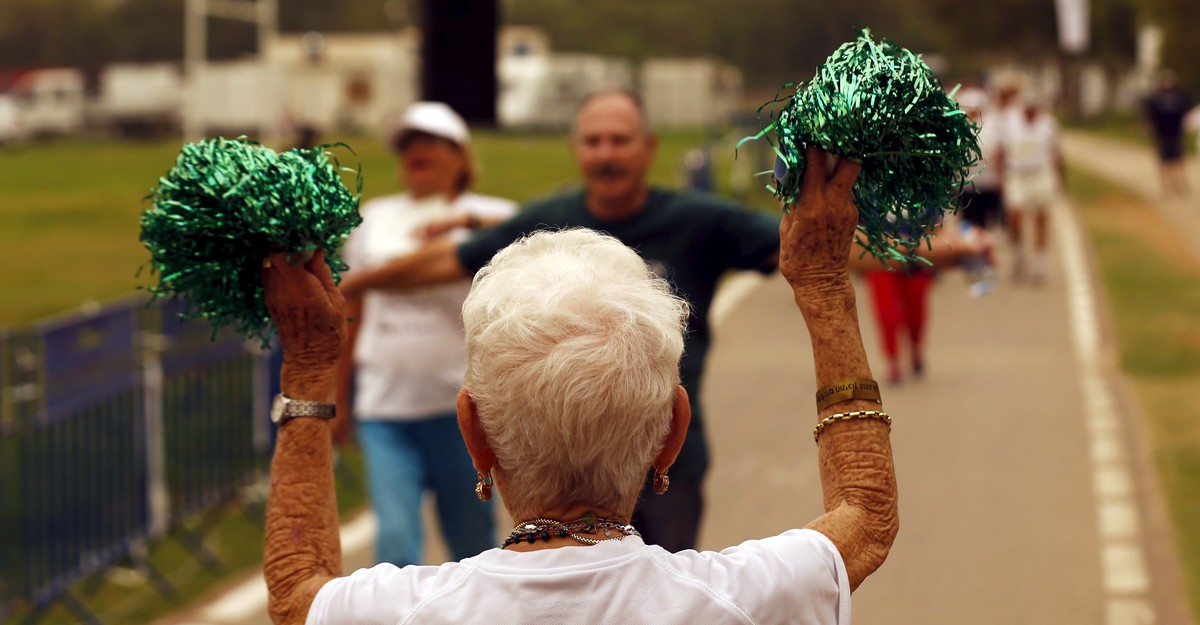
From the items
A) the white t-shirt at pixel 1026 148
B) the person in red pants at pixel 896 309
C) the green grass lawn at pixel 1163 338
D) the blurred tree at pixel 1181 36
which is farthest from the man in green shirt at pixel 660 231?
the blurred tree at pixel 1181 36

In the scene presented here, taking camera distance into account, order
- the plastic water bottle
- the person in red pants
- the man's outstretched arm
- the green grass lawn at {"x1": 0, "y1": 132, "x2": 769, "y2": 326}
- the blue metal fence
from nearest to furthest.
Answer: the plastic water bottle < the man's outstretched arm < the blue metal fence < the person in red pants < the green grass lawn at {"x1": 0, "y1": 132, "x2": 769, "y2": 326}

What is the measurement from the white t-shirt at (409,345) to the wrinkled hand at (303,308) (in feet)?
9.48

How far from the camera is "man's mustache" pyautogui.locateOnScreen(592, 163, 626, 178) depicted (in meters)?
4.63

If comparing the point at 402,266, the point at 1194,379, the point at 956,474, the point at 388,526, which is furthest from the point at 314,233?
the point at 1194,379

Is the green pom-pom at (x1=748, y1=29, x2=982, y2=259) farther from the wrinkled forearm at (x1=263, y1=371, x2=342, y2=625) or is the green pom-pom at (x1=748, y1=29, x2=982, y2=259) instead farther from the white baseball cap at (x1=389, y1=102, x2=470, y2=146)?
the white baseball cap at (x1=389, y1=102, x2=470, y2=146)

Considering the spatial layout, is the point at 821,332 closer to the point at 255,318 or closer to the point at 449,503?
the point at 255,318

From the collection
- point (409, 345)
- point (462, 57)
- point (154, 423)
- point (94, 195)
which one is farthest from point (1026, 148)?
point (94, 195)

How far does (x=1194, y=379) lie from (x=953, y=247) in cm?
871

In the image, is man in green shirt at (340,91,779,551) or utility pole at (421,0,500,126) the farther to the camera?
utility pole at (421,0,500,126)

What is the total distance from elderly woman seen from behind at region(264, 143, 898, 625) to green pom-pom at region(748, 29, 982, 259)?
45 millimetres

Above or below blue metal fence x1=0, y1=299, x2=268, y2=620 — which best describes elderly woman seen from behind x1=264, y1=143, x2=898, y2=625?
above

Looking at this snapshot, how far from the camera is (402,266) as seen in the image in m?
5.00

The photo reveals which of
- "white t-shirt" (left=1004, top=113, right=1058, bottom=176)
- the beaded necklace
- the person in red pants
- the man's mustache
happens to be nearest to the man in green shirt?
the man's mustache

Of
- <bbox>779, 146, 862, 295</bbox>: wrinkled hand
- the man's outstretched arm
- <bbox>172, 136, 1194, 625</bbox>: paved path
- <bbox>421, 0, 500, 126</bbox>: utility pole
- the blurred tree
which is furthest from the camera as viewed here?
the blurred tree
